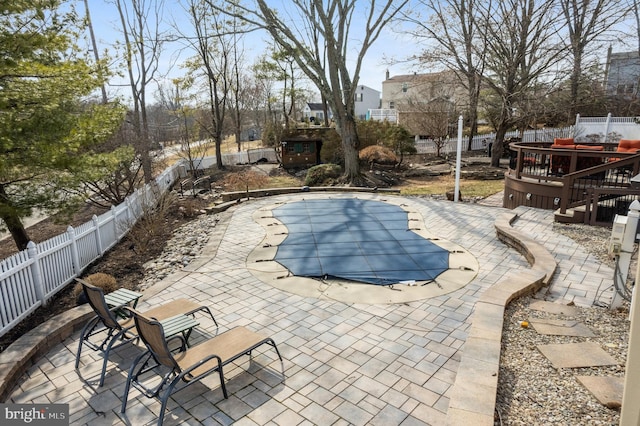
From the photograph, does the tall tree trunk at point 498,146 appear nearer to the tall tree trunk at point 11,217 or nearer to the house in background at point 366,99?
the tall tree trunk at point 11,217

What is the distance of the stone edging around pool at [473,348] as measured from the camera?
118 inches

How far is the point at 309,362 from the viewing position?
4078 mm

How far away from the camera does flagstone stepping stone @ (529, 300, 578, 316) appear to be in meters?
4.72

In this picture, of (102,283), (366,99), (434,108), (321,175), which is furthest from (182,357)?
(366,99)

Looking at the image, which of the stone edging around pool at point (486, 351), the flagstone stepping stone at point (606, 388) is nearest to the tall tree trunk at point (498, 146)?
the stone edging around pool at point (486, 351)

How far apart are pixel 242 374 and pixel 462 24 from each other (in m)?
21.3

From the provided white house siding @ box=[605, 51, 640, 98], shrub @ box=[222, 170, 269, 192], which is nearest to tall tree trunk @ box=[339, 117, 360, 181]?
shrub @ box=[222, 170, 269, 192]

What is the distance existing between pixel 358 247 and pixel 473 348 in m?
4.11

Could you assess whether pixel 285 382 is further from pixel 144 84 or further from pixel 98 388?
pixel 144 84

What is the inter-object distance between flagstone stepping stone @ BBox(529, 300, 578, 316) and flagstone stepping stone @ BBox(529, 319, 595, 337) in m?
0.24

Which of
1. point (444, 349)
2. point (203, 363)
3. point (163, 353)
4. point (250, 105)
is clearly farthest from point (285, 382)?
point (250, 105)

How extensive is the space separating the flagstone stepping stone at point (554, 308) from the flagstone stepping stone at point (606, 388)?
1.42m

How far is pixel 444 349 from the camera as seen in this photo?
4.30 meters

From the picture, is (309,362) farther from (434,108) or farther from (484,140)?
(484,140)
